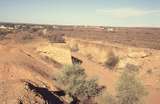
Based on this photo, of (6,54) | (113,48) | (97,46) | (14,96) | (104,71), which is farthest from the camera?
(97,46)

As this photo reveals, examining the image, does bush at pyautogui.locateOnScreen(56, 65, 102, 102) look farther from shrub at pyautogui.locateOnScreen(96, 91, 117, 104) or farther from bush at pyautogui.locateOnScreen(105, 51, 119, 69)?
bush at pyautogui.locateOnScreen(105, 51, 119, 69)

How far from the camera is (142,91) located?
21609 millimetres

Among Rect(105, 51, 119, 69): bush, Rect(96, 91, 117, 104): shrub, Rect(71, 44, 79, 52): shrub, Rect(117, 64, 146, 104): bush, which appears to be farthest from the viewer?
Rect(71, 44, 79, 52): shrub

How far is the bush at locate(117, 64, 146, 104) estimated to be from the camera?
20.8 metres

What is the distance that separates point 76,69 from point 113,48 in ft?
67.3

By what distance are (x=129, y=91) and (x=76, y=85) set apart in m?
3.69

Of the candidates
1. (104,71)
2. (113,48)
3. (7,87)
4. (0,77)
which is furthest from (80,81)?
(113,48)

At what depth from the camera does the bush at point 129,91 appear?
2083cm

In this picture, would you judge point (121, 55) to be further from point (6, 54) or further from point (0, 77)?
point (0, 77)

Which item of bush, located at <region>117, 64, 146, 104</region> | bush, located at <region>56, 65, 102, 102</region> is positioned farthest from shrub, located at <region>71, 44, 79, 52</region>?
bush, located at <region>117, 64, 146, 104</region>

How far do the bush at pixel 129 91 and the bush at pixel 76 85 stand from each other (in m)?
1.78

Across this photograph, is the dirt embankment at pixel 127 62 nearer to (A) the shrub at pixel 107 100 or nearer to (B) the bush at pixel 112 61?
(B) the bush at pixel 112 61

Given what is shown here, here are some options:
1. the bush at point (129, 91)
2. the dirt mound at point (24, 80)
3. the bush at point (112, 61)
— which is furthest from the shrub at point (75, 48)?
the bush at point (129, 91)

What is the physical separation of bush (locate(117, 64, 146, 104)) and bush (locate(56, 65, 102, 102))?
1.78 meters
